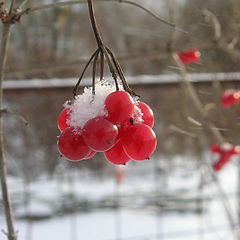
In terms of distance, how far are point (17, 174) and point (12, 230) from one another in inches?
124

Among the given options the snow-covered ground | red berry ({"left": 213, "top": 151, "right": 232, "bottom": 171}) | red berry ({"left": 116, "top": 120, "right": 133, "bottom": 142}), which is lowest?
red berry ({"left": 116, "top": 120, "right": 133, "bottom": 142})

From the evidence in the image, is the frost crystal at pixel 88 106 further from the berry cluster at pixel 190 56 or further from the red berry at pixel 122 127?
the berry cluster at pixel 190 56

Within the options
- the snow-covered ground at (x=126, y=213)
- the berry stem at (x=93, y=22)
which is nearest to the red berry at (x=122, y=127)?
the berry stem at (x=93, y=22)

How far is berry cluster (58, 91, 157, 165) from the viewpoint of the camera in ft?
1.93

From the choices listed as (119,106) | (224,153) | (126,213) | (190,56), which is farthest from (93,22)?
(126,213)

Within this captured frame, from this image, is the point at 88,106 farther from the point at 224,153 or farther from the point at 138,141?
the point at 224,153

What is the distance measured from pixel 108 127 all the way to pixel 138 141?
0.15 feet

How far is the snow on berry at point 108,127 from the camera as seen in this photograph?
0.59 m

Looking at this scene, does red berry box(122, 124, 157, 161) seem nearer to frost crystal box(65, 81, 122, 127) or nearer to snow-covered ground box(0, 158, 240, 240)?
frost crystal box(65, 81, 122, 127)

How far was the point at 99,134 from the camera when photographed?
573 millimetres

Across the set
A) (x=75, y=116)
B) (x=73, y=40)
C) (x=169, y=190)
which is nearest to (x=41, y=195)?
(x=169, y=190)

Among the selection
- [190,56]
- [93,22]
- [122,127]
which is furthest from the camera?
[190,56]

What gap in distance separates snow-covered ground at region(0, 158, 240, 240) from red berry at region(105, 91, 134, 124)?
191 centimetres

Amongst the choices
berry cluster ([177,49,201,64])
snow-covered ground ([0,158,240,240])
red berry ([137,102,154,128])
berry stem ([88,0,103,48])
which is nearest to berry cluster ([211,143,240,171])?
snow-covered ground ([0,158,240,240])
